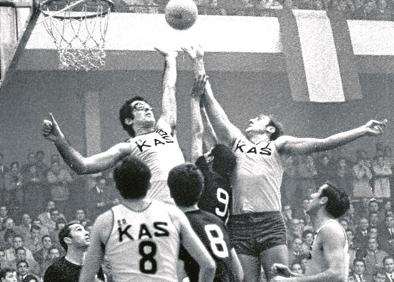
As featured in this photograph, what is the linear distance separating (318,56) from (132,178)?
12686mm

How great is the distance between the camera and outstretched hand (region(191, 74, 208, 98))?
7.54m

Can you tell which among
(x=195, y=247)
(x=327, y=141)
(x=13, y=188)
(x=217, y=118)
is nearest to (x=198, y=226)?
(x=195, y=247)

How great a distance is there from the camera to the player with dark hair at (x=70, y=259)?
7082mm

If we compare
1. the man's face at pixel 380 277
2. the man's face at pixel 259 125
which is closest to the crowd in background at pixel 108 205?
the man's face at pixel 380 277

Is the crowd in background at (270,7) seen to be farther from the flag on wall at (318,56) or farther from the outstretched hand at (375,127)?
the outstretched hand at (375,127)

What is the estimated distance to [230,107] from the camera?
20031mm

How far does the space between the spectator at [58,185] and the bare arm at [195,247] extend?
1086 cm

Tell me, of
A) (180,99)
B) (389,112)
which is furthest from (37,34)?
(389,112)

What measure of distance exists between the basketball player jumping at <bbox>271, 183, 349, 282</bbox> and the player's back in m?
1.33

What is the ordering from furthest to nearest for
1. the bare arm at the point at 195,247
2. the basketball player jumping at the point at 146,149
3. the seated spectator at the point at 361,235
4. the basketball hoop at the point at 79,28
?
the seated spectator at the point at 361,235 < the basketball hoop at the point at 79,28 < the basketball player jumping at the point at 146,149 < the bare arm at the point at 195,247

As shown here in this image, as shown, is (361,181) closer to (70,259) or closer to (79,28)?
(79,28)

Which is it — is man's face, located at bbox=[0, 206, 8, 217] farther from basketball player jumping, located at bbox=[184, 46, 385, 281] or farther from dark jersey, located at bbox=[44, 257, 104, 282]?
basketball player jumping, located at bbox=[184, 46, 385, 281]

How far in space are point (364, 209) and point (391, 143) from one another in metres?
4.21

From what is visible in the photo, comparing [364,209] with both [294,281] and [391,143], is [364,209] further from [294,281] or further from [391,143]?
[294,281]
